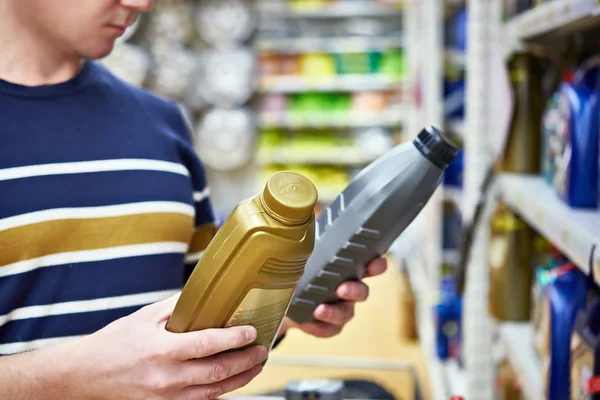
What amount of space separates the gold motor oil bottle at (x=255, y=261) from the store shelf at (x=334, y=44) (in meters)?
5.89

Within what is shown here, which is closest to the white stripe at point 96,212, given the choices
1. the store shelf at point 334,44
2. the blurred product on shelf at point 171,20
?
the store shelf at point 334,44

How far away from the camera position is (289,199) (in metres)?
0.81

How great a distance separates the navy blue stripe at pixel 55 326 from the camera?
1155 mm

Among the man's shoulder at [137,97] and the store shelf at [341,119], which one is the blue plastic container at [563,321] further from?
the store shelf at [341,119]

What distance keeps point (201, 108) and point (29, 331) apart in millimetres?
6036

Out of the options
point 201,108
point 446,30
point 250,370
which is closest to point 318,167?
point 201,108

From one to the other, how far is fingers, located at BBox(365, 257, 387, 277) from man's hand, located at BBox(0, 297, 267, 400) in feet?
1.03

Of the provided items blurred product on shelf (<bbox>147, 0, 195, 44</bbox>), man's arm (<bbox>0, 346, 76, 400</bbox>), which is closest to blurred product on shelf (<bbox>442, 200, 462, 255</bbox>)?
man's arm (<bbox>0, 346, 76, 400</bbox>)

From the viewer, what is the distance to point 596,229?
4.17 ft

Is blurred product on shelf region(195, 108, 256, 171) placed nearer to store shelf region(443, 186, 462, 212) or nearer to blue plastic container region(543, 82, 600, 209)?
store shelf region(443, 186, 462, 212)

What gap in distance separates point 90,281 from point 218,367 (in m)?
0.41

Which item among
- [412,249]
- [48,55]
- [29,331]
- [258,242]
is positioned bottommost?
[412,249]

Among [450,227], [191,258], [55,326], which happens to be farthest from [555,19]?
[450,227]

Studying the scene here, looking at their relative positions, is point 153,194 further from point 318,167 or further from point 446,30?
point 318,167
